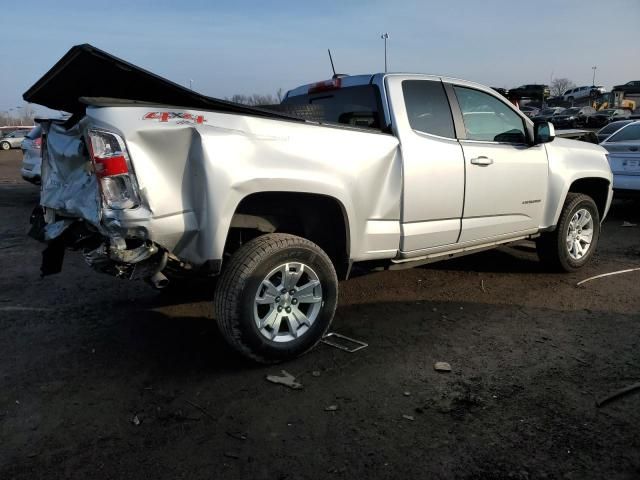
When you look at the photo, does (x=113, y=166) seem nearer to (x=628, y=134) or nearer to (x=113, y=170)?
(x=113, y=170)

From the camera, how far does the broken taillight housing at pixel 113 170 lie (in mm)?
2945

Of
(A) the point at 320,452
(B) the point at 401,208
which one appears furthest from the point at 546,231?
(A) the point at 320,452

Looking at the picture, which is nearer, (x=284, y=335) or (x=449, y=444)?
(x=449, y=444)

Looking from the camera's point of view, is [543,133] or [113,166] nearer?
[113,166]

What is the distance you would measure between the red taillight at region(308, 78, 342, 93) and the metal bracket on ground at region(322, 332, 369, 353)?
2154mm

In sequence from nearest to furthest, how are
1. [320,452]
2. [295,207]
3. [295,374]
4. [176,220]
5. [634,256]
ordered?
[320,452] < [176,220] < [295,374] < [295,207] < [634,256]

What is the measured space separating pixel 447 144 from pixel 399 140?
22.7 inches

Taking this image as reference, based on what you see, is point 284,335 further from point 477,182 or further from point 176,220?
point 477,182

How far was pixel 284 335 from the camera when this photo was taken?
3.66 metres

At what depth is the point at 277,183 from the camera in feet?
11.2

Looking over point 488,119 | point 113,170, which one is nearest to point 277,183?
point 113,170

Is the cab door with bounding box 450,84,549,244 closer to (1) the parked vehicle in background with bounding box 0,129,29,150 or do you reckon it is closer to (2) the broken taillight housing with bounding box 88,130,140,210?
(2) the broken taillight housing with bounding box 88,130,140,210

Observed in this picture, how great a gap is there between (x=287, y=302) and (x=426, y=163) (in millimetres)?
1608

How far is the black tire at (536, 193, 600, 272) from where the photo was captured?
5.57 meters
